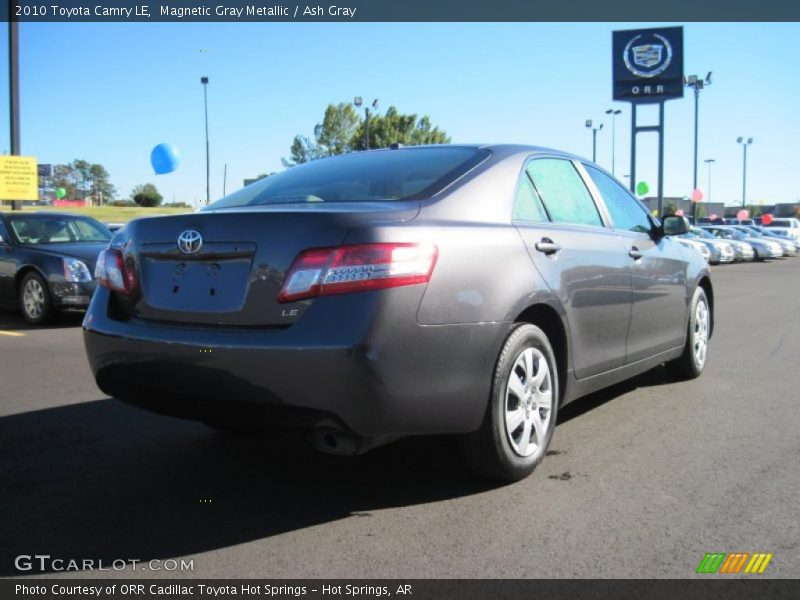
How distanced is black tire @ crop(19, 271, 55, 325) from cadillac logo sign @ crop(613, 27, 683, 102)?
27403 millimetres

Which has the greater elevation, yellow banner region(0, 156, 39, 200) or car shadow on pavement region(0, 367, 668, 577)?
yellow banner region(0, 156, 39, 200)

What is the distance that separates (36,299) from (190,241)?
7288 mm

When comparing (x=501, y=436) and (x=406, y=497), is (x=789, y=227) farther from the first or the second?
(x=406, y=497)

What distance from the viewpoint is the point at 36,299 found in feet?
31.1

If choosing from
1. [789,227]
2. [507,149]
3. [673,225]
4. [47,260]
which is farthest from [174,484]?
[789,227]

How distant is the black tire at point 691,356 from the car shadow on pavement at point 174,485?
2.38 metres

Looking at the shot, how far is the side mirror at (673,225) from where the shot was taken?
17.5 ft

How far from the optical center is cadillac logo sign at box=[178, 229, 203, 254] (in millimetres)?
3146

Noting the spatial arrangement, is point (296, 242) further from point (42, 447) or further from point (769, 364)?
point (769, 364)

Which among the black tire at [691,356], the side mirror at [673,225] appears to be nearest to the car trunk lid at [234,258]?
the side mirror at [673,225]

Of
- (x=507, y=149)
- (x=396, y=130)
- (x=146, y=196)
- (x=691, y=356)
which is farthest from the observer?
(x=146, y=196)
